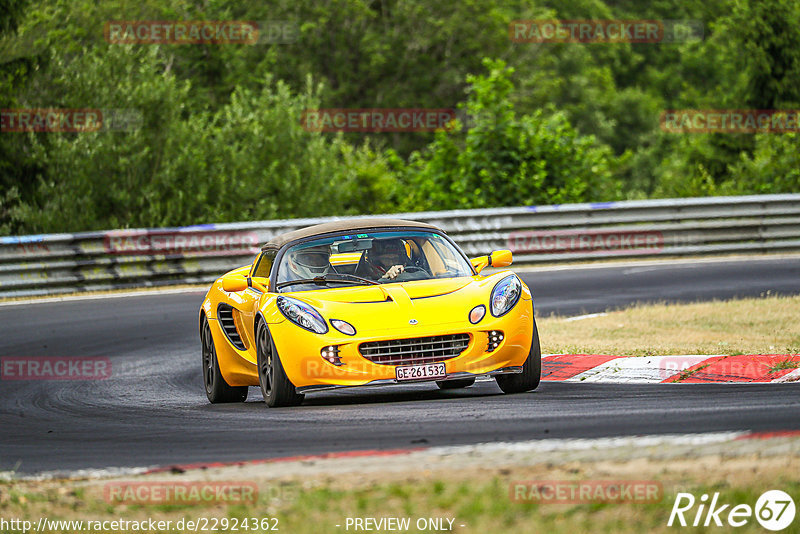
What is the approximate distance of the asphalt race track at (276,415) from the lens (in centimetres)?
704

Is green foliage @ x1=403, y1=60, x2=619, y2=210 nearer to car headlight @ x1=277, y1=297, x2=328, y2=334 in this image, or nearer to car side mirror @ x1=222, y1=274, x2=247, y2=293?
car side mirror @ x1=222, y1=274, x2=247, y2=293

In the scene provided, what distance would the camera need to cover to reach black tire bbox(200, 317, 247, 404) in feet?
34.9

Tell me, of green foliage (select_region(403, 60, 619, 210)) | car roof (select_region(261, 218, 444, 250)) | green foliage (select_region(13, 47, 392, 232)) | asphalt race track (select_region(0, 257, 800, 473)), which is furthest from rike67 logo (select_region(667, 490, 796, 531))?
green foliage (select_region(403, 60, 619, 210))

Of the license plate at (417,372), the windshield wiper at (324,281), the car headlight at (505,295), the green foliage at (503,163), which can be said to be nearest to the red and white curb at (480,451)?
the license plate at (417,372)

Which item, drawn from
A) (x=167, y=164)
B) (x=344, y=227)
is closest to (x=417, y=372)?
(x=344, y=227)

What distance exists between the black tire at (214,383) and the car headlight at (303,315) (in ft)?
5.39

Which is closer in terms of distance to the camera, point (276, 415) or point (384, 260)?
point (276, 415)

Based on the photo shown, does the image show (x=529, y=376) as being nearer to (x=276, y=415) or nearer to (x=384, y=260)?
(x=384, y=260)

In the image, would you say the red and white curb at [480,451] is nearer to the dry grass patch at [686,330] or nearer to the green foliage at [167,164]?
the dry grass patch at [686,330]

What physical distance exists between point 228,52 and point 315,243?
122 feet

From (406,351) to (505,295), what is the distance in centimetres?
95

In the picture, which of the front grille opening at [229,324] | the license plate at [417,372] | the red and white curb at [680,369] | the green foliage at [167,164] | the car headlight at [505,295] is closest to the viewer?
the license plate at [417,372]

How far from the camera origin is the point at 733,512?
4789 mm

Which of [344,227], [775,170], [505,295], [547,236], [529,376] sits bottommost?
[547,236]
